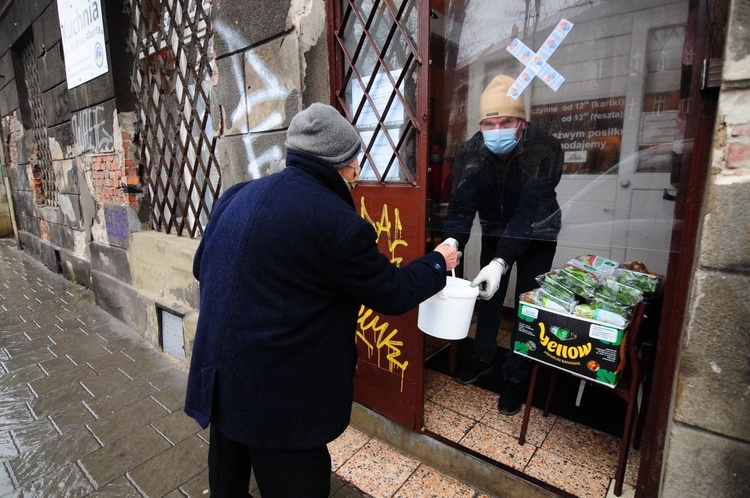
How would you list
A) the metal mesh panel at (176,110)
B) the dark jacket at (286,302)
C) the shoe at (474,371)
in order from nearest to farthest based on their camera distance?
the dark jacket at (286,302)
the shoe at (474,371)
the metal mesh panel at (176,110)

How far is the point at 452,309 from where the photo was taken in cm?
192

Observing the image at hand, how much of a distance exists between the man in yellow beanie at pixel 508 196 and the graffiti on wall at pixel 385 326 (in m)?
0.38

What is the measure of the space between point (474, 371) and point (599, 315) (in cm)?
149

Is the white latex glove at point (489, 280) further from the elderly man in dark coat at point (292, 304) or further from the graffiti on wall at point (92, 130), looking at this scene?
the graffiti on wall at point (92, 130)

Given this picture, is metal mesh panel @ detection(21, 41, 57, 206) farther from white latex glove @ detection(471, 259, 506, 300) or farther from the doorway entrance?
white latex glove @ detection(471, 259, 506, 300)

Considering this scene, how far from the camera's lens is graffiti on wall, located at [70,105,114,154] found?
4438 mm

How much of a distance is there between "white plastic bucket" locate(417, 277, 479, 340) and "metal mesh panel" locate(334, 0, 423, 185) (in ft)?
2.24

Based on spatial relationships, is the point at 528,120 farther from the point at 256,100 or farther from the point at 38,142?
the point at 38,142

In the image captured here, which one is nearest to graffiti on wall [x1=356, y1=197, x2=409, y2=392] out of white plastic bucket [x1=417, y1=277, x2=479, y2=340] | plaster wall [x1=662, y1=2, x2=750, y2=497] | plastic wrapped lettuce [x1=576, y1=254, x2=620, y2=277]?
white plastic bucket [x1=417, y1=277, x2=479, y2=340]

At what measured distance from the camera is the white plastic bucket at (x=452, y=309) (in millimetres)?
1890

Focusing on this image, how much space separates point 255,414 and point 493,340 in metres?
2.09

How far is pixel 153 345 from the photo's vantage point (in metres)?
4.22

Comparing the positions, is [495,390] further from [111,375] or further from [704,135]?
[111,375]

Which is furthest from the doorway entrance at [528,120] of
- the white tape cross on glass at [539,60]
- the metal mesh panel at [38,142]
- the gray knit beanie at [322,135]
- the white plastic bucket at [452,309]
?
the metal mesh panel at [38,142]
